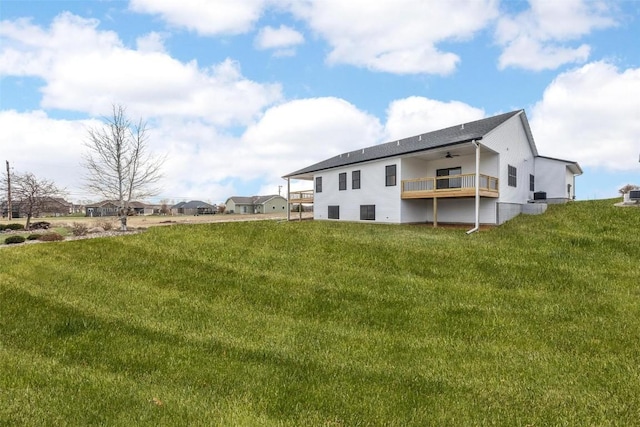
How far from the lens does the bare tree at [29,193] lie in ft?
92.0

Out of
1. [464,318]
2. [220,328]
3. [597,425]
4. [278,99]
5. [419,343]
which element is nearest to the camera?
[597,425]

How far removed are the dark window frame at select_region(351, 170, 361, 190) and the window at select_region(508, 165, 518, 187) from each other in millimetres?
8977

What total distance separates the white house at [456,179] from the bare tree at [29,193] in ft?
77.9

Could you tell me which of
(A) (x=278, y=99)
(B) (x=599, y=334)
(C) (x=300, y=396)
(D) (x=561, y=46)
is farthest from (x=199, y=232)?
(D) (x=561, y=46)

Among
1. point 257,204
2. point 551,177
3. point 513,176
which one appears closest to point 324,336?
point 513,176

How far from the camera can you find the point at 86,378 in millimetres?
4207

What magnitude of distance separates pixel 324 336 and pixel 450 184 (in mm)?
17022

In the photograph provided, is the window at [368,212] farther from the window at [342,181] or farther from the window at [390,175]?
Result: the window at [342,181]

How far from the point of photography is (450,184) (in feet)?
67.1

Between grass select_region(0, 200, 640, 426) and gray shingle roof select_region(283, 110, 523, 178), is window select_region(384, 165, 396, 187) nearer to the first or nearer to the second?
gray shingle roof select_region(283, 110, 523, 178)

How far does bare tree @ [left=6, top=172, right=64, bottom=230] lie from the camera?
2803 cm

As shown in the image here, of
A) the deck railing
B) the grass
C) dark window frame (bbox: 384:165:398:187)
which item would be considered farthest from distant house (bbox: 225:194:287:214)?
the grass

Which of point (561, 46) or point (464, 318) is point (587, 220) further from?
point (464, 318)

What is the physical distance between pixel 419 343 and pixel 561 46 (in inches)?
597
